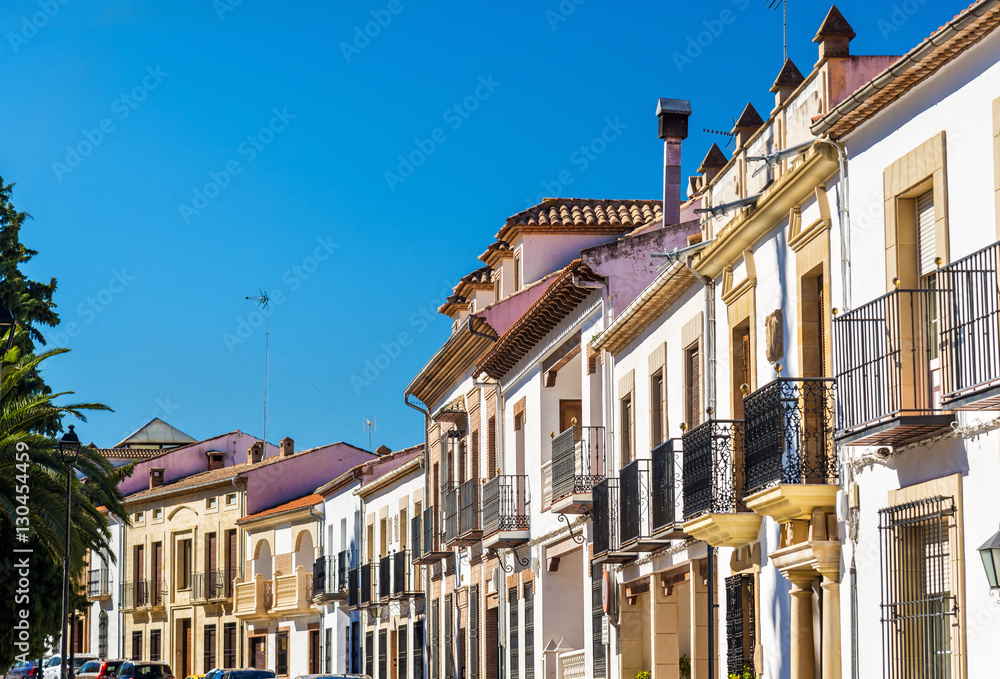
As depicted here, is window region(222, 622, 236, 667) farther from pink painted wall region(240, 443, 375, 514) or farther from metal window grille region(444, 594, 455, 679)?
metal window grille region(444, 594, 455, 679)

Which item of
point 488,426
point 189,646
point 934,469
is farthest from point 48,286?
point 934,469

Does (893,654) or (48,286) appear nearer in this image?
(893,654)

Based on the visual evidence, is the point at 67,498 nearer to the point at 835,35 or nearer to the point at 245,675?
the point at 245,675

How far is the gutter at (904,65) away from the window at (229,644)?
44784 mm

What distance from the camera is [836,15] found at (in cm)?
1398

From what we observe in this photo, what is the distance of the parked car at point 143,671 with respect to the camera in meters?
43.0

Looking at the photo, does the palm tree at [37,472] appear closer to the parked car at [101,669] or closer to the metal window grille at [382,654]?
the metal window grille at [382,654]

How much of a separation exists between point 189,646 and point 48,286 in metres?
23.7

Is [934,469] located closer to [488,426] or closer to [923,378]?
[923,378]

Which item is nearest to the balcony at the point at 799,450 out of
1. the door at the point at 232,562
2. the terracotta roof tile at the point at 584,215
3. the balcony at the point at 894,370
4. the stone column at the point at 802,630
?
the stone column at the point at 802,630

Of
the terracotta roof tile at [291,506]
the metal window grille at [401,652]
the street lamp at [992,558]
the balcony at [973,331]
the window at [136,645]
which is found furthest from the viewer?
the window at [136,645]

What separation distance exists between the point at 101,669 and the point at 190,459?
19003 mm

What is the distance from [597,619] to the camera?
22.8m

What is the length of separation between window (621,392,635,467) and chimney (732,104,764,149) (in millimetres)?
5685
